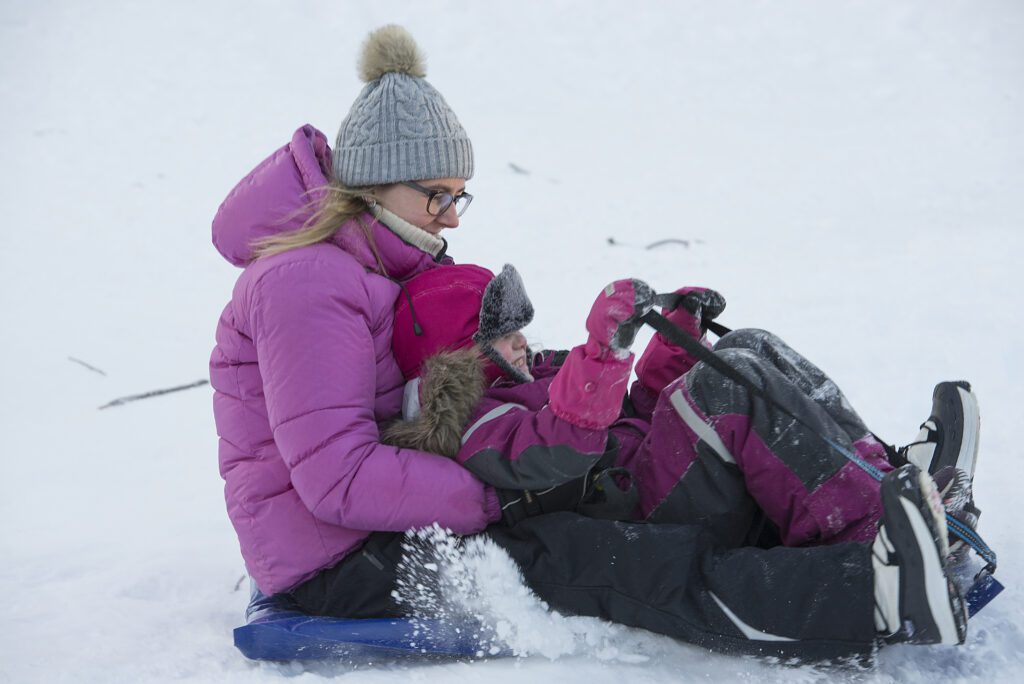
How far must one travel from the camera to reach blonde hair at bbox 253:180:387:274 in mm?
1800

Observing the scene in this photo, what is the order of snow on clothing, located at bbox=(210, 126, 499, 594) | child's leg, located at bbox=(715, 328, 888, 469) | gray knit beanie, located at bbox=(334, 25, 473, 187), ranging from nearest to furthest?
snow on clothing, located at bbox=(210, 126, 499, 594)
child's leg, located at bbox=(715, 328, 888, 469)
gray knit beanie, located at bbox=(334, 25, 473, 187)

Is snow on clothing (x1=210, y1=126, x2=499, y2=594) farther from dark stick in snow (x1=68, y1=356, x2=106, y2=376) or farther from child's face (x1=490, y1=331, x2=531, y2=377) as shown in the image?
dark stick in snow (x1=68, y1=356, x2=106, y2=376)

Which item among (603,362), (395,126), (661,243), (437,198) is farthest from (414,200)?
(661,243)

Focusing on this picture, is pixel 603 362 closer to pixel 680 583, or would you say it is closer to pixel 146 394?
pixel 680 583

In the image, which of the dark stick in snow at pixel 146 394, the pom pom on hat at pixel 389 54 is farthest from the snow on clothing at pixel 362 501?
the dark stick in snow at pixel 146 394

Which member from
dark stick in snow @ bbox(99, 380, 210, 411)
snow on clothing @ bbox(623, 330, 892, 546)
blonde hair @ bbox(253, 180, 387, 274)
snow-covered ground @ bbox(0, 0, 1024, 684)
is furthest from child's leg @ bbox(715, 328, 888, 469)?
dark stick in snow @ bbox(99, 380, 210, 411)

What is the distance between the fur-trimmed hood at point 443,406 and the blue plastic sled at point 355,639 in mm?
379

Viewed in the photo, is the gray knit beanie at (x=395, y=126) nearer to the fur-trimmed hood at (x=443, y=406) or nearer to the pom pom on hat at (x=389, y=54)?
the pom pom on hat at (x=389, y=54)

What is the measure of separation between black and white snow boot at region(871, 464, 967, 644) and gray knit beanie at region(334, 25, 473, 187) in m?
1.13

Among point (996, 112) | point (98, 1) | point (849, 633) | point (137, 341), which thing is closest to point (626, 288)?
point (849, 633)

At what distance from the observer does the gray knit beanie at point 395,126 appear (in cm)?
189

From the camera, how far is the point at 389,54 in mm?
1949

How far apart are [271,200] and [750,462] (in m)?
1.13

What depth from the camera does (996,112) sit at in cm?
617
